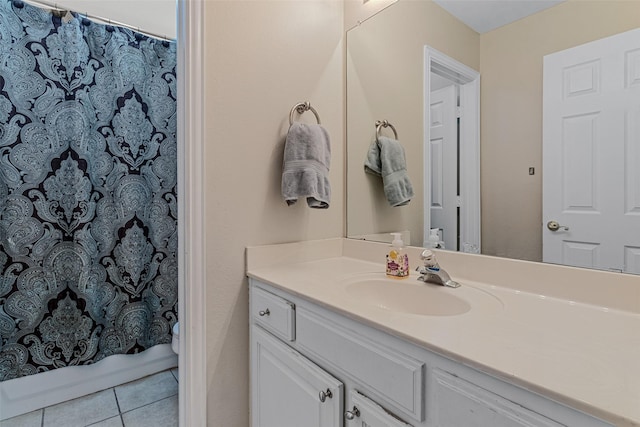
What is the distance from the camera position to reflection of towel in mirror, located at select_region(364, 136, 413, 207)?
1.30 meters

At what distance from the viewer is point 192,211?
1070 millimetres

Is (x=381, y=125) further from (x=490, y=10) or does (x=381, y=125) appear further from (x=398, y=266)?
(x=398, y=266)

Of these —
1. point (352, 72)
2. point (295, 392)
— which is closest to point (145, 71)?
point (352, 72)

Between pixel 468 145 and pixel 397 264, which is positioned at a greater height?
pixel 468 145

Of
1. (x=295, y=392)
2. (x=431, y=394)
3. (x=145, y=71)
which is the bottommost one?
(x=295, y=392)

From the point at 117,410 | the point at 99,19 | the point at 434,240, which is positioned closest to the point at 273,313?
the point at 434,240

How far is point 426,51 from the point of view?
4.00ft

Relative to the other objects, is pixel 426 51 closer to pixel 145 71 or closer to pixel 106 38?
pixel 145 71

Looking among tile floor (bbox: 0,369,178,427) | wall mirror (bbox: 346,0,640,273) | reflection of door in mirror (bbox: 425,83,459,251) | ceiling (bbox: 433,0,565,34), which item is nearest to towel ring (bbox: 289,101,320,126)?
wall mirror (bbox: 346,0,640,273)

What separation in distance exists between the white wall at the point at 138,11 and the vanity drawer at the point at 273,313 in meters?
1.78

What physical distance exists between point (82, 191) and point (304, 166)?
1.23 meters

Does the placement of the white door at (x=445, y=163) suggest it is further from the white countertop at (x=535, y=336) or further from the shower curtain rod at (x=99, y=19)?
the shower curtain rod at (x=99, y=19)

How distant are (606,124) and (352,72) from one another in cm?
97

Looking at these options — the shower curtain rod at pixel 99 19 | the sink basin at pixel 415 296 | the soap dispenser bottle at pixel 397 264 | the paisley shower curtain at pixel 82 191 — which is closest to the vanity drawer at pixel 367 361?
the sink basin at pixel 415 296
